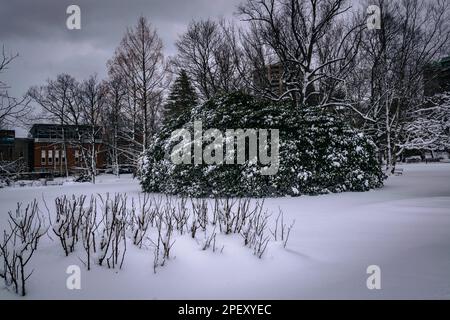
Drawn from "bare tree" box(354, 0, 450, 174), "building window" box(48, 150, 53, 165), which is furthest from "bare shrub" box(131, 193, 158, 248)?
"building window" box(48, 150, 53, 165)

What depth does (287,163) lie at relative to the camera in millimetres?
8711

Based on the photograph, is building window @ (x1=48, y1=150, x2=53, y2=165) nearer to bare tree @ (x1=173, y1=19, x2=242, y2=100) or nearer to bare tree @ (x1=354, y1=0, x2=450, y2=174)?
bare tree @ (x1=173, y1=19, x2=242, y2=100)

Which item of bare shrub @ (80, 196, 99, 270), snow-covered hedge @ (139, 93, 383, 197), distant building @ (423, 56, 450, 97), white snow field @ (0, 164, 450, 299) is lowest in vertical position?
white snow field @ (0, 164, 450, 299)

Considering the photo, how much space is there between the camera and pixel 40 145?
53.5 meters

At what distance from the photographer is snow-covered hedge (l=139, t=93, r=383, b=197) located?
8766 millimetres

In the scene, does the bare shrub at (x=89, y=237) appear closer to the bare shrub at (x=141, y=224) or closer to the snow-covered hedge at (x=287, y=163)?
the bare shrub at (x=141, y=224)

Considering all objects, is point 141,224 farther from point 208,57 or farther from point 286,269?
point 208,57

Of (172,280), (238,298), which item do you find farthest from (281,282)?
(172,280)

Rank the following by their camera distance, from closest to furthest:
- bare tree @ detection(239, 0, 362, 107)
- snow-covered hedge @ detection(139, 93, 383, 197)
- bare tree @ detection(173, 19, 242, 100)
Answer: snow-covered hedge @ detection(139, 93, 383, 197), bare tree @ detection(239, 0, 362, 107), bare tree @ detection(173, 19, 242, 100)

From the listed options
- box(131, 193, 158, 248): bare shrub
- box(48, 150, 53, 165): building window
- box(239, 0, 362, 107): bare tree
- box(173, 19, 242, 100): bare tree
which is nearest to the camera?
box(131, 193, 158, 248): bare shrub

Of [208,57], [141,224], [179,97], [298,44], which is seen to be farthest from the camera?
[179,97]

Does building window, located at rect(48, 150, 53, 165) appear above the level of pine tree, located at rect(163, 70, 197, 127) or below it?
below

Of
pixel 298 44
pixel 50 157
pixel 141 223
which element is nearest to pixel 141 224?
pixel 141 223

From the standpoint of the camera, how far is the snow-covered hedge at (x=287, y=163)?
28.8 ft
